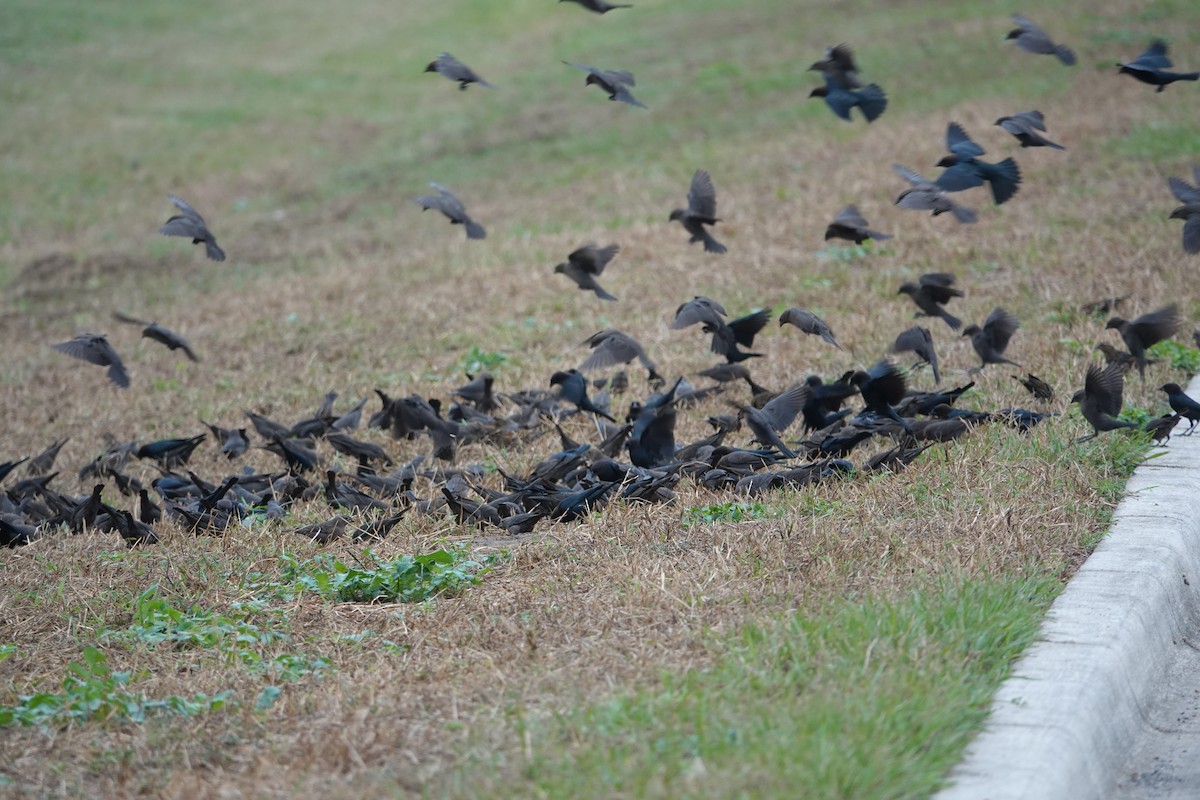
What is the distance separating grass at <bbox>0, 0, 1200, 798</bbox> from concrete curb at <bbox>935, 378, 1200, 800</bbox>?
0.10 m

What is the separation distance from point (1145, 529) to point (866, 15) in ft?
62.9

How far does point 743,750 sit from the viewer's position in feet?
10.2

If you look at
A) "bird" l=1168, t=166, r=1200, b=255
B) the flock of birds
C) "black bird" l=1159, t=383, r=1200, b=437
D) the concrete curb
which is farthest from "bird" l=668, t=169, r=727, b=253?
the concrete curb

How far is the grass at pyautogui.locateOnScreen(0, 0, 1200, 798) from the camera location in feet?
11.1

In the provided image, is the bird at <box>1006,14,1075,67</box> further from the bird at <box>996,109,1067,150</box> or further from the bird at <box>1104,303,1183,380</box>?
the bird at <box>1104,303,1183,380</box>

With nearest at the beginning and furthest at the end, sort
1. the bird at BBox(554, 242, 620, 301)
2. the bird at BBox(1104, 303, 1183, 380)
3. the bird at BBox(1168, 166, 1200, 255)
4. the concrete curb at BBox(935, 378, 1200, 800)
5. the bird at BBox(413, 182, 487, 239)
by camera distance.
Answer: the concrete curb at BBox(935, 378, 1200, 800) < the bird at BBox(1104, 303, 1183, 380) < the bird at BBox(1168, 166, 1200, 255) < the bird at BBox(413, 182, 487, 239) < the bird at BBox(554, 242, 620, 301)

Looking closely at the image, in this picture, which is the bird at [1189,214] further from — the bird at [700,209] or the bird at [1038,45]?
the bird at [700,209]

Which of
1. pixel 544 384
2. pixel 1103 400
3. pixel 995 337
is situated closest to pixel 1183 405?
pixel 1103 400

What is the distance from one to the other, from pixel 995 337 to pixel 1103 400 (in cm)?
134

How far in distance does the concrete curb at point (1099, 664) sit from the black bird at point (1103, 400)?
1.69 feet

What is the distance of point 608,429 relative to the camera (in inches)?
267

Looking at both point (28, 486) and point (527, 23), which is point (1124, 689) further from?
point (527, 23)

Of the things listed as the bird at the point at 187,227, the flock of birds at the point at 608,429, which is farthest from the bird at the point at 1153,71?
the bird at the point at 187,227

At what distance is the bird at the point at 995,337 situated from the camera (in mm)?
6695
